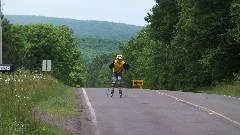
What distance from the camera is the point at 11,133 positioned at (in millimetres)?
9625

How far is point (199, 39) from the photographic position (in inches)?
1698

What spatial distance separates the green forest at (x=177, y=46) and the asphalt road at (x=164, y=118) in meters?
16.8

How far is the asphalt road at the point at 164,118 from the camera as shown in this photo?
13633 mm

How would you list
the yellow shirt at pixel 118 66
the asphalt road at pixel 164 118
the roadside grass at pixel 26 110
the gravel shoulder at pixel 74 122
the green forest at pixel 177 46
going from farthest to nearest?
1. the green forest at pixel 177 46
2. the yellow shirt at pixel 118 66
3. the asphalt road at pixel 164 118
4. the gravel shoulder at pixel 74 122
5. the roadside grass at pixel 26 110

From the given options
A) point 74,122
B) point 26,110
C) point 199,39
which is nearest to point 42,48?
point 199,39

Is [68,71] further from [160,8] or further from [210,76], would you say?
[210,76]

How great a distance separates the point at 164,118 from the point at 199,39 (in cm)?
2741

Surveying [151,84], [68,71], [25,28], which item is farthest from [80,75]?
[151,84]

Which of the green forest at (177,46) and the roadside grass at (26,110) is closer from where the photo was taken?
the roadside grass at (26,110)

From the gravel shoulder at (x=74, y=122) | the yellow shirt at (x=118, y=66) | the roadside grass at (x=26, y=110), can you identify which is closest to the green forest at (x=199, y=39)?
the yellow shirt at (x=118, y=66)

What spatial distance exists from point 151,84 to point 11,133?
2795 inches

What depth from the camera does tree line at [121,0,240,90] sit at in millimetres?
41031

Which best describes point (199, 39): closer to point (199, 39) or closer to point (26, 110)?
point (199, 39)

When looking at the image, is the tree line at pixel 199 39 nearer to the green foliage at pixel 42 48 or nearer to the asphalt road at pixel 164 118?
the asphalt road at pixel 164 118
